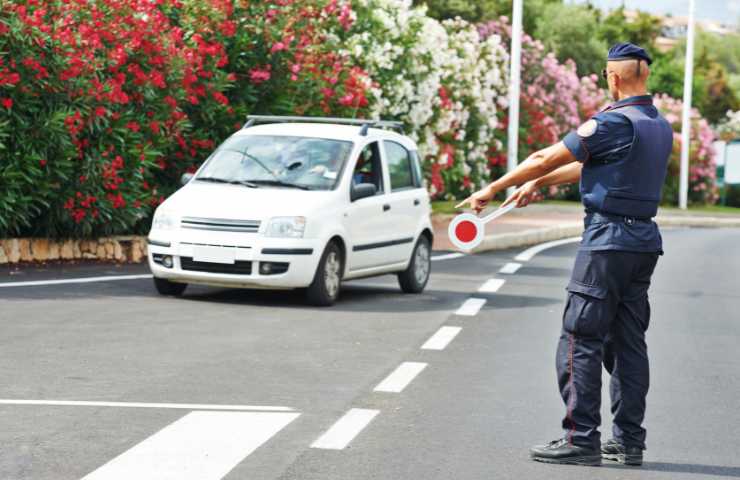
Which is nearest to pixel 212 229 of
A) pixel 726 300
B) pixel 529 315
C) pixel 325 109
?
pixel 529 315

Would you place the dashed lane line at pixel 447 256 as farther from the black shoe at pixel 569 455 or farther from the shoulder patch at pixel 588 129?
the shoulder patch at pixel 588 129

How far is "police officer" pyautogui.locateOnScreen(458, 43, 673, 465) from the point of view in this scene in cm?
658

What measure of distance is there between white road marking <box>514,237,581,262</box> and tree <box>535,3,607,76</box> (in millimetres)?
28819

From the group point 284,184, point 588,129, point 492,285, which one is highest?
point 588,129

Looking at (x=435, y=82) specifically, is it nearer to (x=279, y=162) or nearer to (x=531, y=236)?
(x=531, y=236)

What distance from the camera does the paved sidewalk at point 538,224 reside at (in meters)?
25.3

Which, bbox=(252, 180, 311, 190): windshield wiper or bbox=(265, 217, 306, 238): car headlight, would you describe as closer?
bbox=(265, 217, 306, 238): car headlight

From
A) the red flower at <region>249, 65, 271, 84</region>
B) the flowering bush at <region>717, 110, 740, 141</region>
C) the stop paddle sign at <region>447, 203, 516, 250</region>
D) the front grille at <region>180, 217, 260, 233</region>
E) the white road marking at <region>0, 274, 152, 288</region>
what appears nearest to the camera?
the stop paddle sign at <region>447, 203, 516, 250</region>

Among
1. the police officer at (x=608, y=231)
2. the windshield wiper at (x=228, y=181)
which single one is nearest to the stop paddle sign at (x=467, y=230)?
the police officer at (x=608, y=231)

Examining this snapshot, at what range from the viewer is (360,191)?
13984 millimetres

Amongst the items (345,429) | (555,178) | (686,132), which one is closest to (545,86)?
(686,132)

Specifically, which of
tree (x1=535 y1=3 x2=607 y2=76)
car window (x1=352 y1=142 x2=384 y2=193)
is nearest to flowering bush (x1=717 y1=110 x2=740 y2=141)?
tree (x1=535 y1=3 x2=607 y2=76)

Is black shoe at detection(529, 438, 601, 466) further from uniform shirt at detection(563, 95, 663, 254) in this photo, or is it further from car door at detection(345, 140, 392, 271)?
car door at detection(345, 140, 392, 271)

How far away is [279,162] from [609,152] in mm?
7767
